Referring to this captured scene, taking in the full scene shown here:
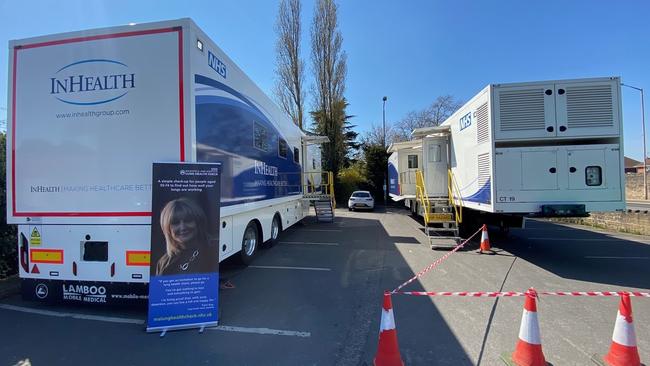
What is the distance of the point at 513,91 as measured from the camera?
721 cm

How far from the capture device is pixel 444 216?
9914 millimetres

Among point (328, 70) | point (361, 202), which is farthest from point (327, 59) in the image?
point (361, 202)

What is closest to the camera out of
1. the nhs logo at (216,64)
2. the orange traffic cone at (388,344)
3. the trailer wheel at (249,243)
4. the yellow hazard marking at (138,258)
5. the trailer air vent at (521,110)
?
the orange traffic cone at (388,344)

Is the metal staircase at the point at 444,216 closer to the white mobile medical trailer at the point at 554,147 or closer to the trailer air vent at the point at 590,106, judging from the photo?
the white mobile medical trailer at the point at 554,147

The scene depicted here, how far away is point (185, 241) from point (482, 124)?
6764mm

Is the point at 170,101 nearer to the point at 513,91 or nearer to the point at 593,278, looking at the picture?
the point at 513,91

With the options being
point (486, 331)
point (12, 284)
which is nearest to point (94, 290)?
point (12, 284)

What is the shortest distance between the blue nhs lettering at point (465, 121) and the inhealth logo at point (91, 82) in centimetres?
757

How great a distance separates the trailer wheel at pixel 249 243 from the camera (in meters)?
6.79

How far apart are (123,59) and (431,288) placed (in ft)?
18.6

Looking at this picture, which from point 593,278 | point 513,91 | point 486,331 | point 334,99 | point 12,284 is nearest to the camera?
point 486,331

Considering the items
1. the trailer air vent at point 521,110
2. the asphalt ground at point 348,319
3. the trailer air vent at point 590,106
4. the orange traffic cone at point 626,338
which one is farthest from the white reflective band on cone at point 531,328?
the trailer air vent at point 590,106

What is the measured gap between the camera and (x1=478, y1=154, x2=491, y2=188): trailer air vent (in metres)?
7.59

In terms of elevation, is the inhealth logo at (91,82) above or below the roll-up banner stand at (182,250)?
above
